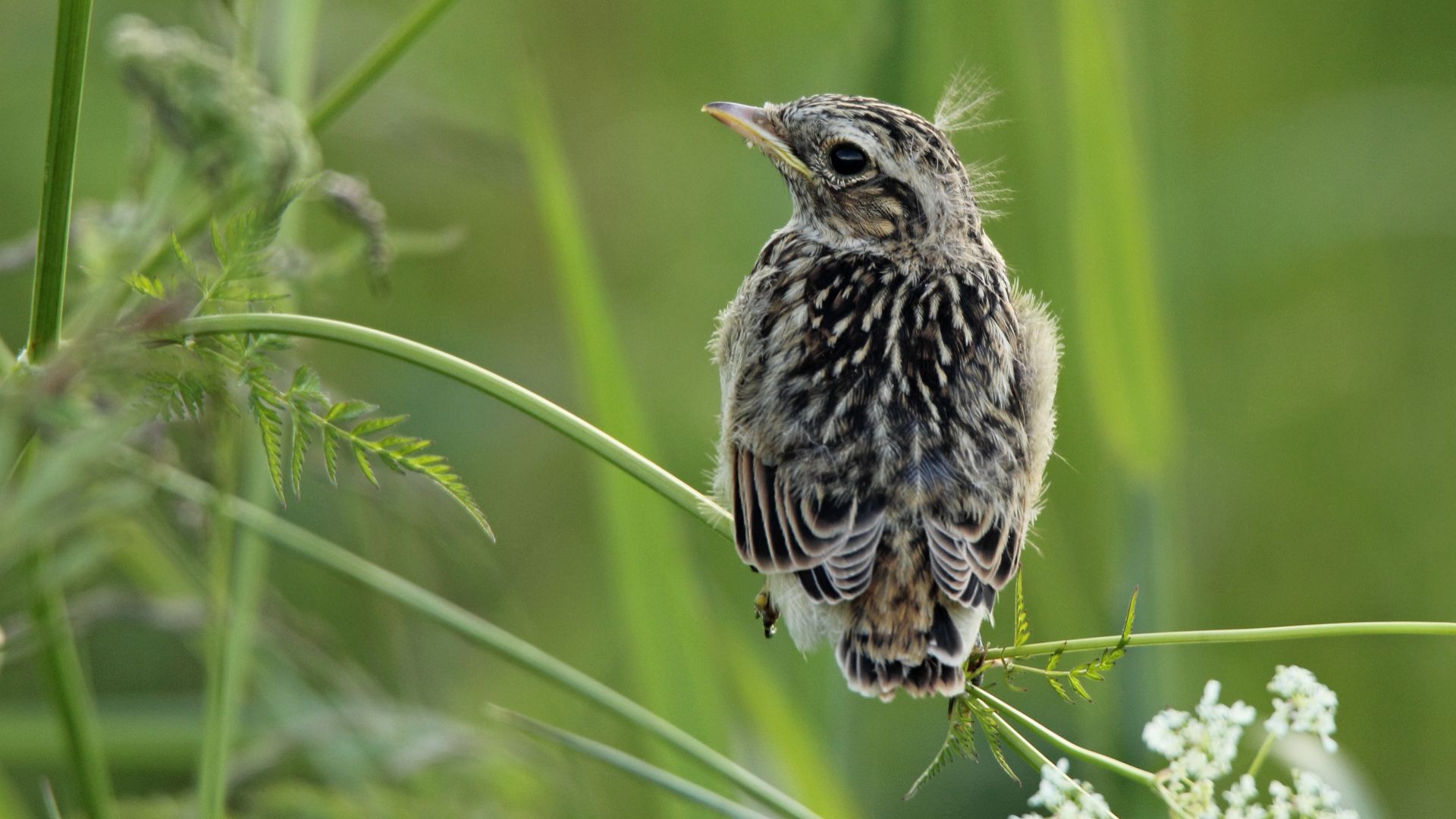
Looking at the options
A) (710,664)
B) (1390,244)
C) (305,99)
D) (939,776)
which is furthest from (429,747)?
(1390,244)

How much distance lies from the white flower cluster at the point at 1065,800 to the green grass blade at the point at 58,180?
1454 mm

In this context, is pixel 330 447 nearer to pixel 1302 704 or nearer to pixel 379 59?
pixel 379 59

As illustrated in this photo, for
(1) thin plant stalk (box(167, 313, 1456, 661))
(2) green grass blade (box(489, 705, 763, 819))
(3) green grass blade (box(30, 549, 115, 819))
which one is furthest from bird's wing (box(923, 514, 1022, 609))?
(3) green grass blade (box(30, 549, 115, 819))

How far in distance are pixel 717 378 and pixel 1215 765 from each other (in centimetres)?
450

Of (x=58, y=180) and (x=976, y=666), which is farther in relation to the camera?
(x=976, y=666)

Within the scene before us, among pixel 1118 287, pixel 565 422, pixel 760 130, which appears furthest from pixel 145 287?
pixel 1118 287

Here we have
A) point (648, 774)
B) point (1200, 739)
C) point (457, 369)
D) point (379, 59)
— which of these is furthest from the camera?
point (379, 59)

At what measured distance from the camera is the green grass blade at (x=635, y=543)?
136 inches

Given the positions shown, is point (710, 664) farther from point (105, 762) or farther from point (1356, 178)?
point (1356, 178)

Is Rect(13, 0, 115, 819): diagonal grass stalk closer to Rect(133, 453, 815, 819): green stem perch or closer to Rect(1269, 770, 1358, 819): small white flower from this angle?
Rect(133, 453, 815, 819): green stem perch

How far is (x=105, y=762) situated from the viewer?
433 cm

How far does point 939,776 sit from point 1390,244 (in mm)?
3900

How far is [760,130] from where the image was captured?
372cm

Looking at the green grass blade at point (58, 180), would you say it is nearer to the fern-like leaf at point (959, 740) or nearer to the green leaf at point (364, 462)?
the green leaf at point (364, 462)
